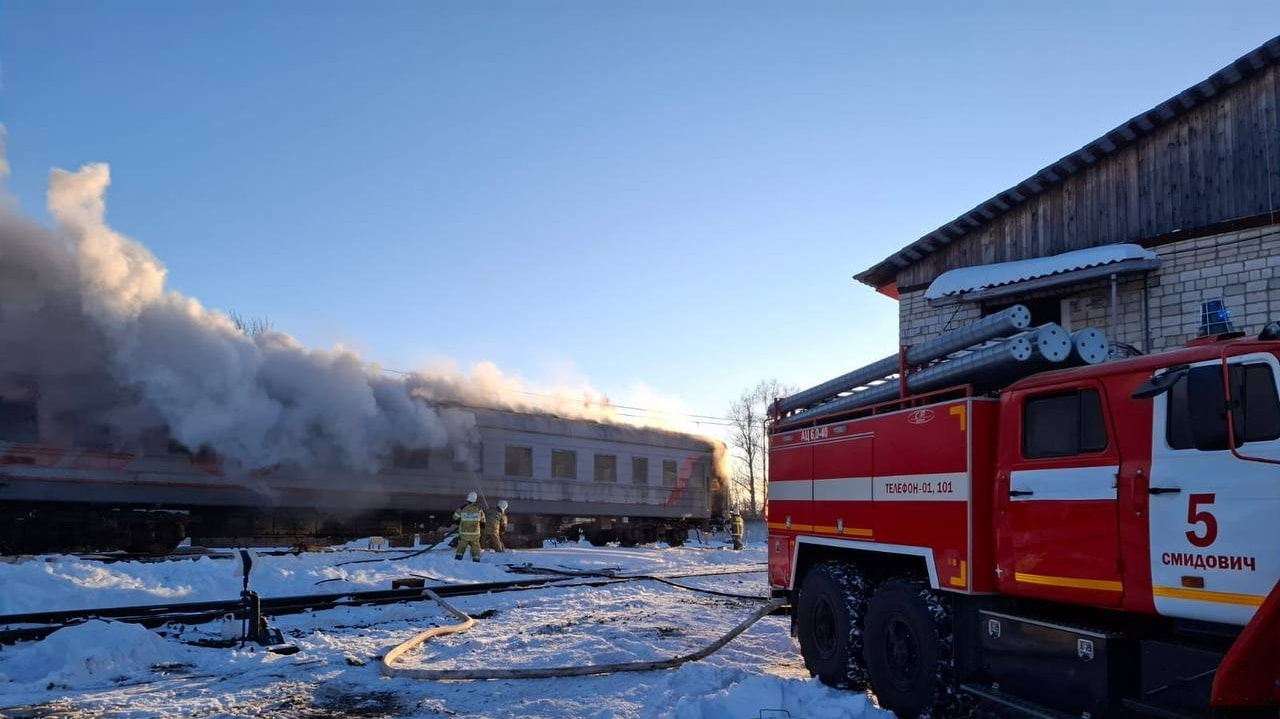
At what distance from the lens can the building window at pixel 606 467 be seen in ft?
98.2

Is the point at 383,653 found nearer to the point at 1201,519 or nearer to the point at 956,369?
the point at 956,369

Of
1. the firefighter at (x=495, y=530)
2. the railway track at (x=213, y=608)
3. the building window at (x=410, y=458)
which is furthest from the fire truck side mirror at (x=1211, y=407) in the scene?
the building window at (x=410, y=458)

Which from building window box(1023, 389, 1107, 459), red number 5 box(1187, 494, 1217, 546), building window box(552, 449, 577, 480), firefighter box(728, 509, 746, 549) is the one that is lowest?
firefighter box(728, 509, 746, 549)

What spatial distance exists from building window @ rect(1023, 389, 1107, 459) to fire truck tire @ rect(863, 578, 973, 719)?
1.43 metres

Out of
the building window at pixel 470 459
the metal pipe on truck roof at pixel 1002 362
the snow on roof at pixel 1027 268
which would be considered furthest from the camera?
the building window at pixel 470 459

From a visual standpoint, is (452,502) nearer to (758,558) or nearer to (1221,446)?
(758,558)

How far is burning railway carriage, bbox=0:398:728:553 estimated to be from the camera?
18812mm

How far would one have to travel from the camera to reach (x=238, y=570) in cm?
1094

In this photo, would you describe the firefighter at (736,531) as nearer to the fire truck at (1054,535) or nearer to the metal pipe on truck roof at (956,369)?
the fire truck at (1054,535)

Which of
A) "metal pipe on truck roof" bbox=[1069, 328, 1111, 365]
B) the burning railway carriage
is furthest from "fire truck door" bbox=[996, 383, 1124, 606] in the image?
the burning railway carriage

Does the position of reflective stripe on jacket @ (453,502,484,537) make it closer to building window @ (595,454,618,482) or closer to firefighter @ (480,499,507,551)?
firefighter @ (480,499,507,551)

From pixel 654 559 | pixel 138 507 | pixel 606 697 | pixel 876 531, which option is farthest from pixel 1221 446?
pixel 138 507

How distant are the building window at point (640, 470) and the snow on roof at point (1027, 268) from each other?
59.3ft

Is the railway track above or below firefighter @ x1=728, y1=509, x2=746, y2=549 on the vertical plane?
above
